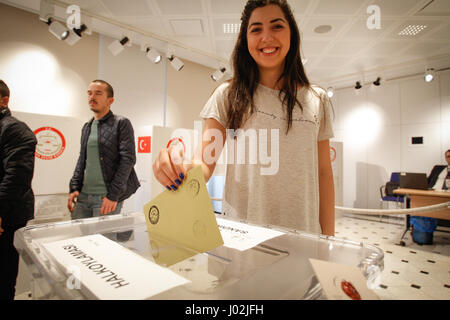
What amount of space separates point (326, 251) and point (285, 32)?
2.32 feet

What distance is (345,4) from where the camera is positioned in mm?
3324

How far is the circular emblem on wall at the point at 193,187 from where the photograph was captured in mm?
487

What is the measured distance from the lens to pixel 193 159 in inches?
29.6

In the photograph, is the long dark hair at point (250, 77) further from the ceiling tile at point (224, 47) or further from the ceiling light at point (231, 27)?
the ceiling tile at point (224, 47)

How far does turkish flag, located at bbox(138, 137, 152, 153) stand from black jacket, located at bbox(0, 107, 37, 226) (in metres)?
2.42

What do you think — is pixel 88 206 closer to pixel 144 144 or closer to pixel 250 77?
pixel 250 77

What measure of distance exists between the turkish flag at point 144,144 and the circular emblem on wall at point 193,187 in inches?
149

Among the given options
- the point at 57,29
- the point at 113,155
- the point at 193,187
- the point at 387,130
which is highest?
the point at 57,29

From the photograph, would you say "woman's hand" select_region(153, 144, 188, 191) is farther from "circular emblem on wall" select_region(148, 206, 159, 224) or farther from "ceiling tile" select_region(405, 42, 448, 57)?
"ceiling tile" select_region(405, 42, 448, 57)

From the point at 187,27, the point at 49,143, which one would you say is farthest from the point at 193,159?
the point at 187,27

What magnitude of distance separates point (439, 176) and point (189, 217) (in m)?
6.64

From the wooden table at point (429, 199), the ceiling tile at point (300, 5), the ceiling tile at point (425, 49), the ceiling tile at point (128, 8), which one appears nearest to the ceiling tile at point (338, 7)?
the ceiling tile at point (300, 5)

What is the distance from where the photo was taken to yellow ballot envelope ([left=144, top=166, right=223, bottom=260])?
473 mm

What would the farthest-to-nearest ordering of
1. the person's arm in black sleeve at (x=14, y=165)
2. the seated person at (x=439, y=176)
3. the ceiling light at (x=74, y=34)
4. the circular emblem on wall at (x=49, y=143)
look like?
the seated person at (x=439, y=176) < the ceiling light at (x=74, y=34) < the circular emblem on wall at (x=49, y=143) < the person's arm in black sleeve at (x=14, y=165)
